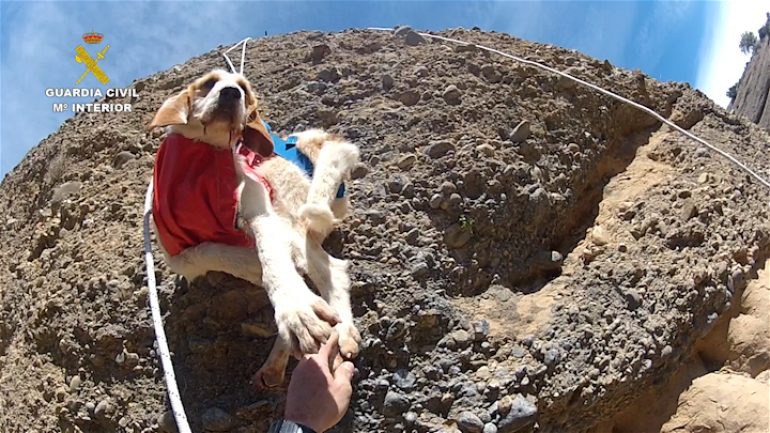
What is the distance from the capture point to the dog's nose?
2.70 meters

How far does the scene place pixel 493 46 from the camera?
470cm

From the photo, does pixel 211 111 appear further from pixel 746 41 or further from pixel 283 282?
pixel 746 41

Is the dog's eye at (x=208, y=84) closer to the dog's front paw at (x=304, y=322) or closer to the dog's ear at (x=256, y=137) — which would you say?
the dog's ear at (x=256, y=137)

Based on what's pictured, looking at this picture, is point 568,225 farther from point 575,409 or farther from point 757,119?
point 757,119

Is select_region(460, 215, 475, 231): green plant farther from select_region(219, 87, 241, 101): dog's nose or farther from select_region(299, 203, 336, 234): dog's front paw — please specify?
select_region(219, 87, 241, 101): dog's nose

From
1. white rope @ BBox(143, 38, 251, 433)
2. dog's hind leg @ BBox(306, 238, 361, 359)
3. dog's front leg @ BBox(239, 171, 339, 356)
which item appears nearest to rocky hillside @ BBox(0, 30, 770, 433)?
dog's hind leg @ BBox(306, 238, 361, 359)

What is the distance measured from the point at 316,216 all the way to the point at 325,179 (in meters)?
0.24

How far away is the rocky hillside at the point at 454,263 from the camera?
3174mm

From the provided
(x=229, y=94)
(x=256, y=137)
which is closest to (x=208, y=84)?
(x=229, y=94)

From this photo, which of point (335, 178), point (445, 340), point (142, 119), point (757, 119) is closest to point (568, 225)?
point (445, 340)

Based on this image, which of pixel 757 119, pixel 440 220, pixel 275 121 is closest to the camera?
pixel 440 220

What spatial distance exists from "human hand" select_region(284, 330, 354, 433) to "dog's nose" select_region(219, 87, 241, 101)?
A: 3.42 ft

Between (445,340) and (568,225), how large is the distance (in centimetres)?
121

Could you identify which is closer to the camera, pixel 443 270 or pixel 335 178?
pixel 335 178
